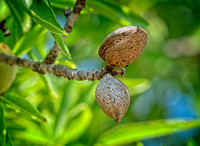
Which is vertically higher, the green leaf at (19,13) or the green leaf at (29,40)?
the green leaf at (19,13)

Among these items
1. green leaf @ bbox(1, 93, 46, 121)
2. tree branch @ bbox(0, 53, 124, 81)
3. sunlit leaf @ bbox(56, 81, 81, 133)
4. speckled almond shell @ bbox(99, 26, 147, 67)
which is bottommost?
sunlit leaf @ bbox(56, 81, 81, 133)

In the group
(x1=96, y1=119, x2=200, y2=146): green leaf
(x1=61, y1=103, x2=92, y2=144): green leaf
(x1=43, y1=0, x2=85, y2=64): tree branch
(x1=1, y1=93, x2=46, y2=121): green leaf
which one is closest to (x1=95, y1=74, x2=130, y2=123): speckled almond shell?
(x1=43, y1=0, x2=85, y2=64): tree branch

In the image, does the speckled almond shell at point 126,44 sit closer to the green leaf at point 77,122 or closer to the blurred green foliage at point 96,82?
the blurred green foliage at point 96,82

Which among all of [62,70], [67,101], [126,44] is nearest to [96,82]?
[67,101]

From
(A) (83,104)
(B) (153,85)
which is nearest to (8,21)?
(A) (83,104)

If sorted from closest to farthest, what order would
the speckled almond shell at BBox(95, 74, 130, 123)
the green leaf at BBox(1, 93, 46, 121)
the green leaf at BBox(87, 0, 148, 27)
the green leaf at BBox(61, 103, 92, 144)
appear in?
the speckled almond shell at BBox(95, 74, 130, 123), the green leaf at BBox(1, 93, 46, 121), the green leaf at BBox(87, 0, 148, 27), the green leaf at BBox(61, 103, 92, 144)

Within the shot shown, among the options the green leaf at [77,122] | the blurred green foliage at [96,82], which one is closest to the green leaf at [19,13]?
the blurred green foliage at [96,82]

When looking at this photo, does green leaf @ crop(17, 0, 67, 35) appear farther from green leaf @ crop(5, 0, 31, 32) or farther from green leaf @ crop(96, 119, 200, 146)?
green leaf @ crop(96, 119, 200, 146)

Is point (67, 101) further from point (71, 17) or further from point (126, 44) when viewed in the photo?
point (126, 44)
